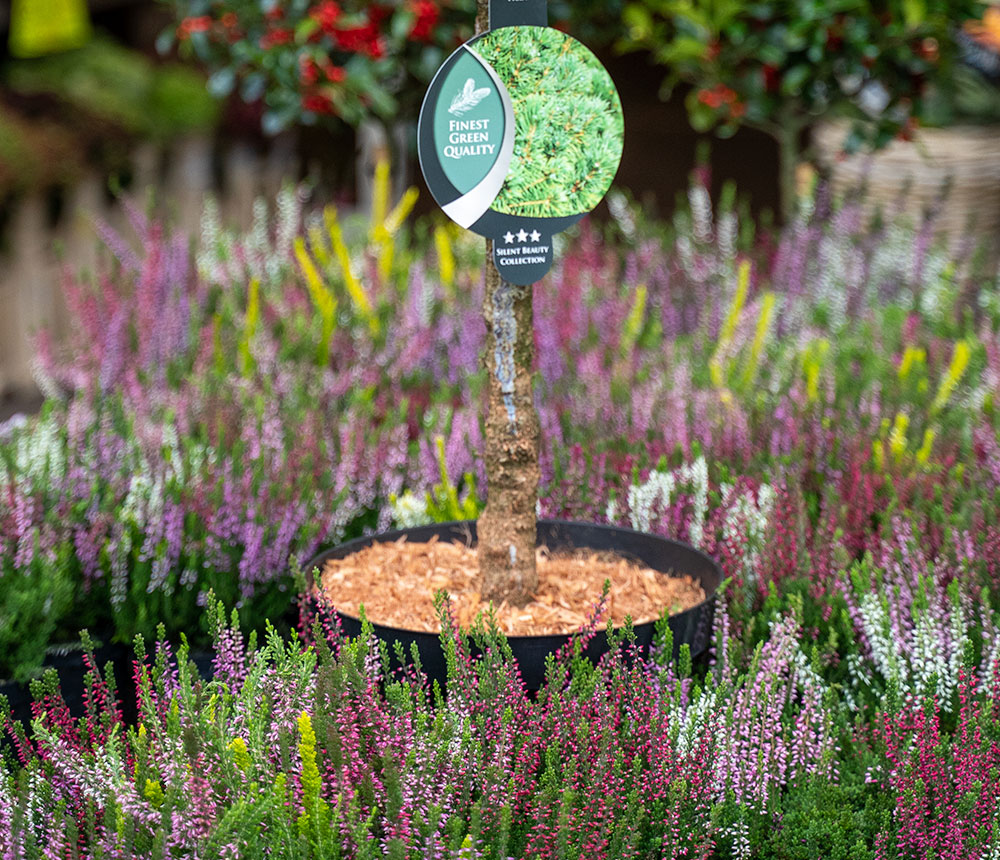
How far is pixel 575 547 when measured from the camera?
2.27 m

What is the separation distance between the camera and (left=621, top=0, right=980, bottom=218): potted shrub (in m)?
4.13

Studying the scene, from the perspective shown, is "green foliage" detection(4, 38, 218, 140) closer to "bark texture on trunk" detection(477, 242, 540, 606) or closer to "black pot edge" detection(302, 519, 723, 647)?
"black pot edge" detection(302, 519, 723, 647)

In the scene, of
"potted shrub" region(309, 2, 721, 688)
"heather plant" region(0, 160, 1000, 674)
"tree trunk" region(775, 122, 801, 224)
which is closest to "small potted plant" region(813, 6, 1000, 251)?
"tree trunk" region(775, 122, 801, 224)

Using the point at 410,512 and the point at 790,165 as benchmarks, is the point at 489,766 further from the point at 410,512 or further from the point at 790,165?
the point at 790,165

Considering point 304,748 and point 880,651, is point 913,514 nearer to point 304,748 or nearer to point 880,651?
point 880,651

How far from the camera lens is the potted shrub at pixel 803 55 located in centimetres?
413

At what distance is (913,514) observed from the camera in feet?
7.54

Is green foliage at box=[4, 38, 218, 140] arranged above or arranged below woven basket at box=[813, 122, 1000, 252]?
above

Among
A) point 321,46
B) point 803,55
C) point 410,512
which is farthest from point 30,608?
point 803,55

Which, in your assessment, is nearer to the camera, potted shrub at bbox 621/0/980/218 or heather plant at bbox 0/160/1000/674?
heather plant at bbox 0/160/1000/674

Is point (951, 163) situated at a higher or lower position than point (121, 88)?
lower

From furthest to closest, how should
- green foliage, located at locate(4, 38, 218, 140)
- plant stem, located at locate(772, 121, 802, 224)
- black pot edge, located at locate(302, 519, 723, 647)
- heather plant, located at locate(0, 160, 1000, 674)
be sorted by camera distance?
1. green foliage, located at locate(4, 38, 218, 140)
2. plant stem, located at locate(772, 121, 802, 224)
3. heather plant, located at locate(0, 160, 1000, 674)
4. black pot edge, located at locate(302, 519, 723, 647)

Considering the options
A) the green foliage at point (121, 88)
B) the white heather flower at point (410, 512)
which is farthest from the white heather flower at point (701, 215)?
the green foliage at point (121, 88)

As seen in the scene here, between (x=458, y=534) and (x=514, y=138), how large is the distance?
2.71 feet
